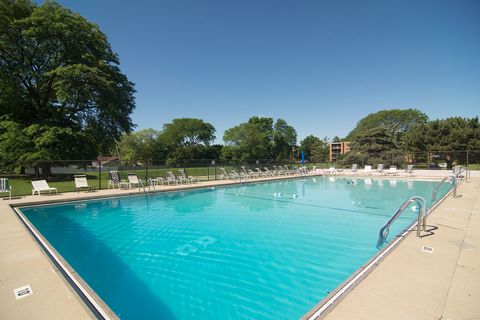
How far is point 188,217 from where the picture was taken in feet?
27.2

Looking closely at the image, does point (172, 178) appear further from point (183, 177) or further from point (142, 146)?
point (142, 146)

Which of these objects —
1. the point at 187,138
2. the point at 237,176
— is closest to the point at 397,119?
the point at 187,138

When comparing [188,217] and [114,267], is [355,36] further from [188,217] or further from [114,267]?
[114,267]

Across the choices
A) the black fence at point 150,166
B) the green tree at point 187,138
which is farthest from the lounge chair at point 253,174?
the green tree at point 187,138

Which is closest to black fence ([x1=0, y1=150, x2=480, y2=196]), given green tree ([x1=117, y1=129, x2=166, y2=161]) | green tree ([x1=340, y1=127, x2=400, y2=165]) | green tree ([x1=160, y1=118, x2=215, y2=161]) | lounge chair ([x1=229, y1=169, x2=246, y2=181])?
green tree ([x1=340, y1=127, x2=400, y2=165])

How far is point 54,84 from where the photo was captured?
59.0 ft

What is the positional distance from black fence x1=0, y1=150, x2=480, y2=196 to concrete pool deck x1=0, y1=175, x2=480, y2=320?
8.95m

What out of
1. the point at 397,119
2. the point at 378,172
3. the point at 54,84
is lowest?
the point at 378,172

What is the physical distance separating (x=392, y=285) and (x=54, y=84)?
75.6ft

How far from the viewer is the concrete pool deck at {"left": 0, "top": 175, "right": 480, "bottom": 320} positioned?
243cm

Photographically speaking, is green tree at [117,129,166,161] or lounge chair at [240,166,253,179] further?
green tree at [117,129,166,161]

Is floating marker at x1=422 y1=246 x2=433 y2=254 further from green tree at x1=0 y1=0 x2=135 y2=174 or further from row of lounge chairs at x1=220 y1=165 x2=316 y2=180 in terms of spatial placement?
green tree at x1=0 y1=0 x2=135 y2=174

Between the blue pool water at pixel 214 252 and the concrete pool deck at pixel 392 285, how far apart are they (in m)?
Answer: 0.76

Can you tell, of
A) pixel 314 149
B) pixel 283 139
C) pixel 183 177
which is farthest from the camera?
pixel 314 149
